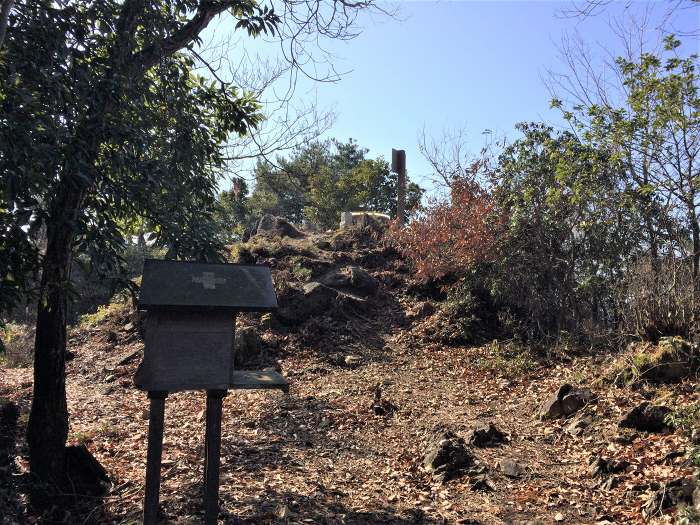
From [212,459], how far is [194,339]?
1.08m

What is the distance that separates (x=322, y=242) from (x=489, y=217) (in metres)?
7.22

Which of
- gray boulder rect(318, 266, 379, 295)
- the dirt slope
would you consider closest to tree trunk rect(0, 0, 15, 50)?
the dirt slope

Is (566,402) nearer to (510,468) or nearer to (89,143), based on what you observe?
(510,468)

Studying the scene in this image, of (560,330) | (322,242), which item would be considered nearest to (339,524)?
(560,330)

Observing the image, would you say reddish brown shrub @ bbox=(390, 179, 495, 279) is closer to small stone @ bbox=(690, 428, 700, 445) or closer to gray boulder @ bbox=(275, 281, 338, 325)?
gray boulder @ bbox=(275, 281, 338, 325)

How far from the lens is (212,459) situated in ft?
13.5

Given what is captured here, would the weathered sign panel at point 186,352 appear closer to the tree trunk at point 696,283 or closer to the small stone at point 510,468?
the small stone at point 510,468

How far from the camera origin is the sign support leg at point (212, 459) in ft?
13.4

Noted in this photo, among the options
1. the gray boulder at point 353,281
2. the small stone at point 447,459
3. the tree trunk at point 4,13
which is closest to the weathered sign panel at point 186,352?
the tree trunk at point 4,13

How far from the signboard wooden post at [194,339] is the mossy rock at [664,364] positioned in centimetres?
502

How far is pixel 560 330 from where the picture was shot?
31.1 ft

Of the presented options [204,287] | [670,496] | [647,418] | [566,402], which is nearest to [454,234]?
[566,402]

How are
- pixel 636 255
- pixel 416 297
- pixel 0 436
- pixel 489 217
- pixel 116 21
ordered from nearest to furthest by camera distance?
pixel 116 21, pixel 0 436, pixel 636 255, pixel 489 217, pixel 416 297

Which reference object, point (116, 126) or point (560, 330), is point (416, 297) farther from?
point (116, 126)
